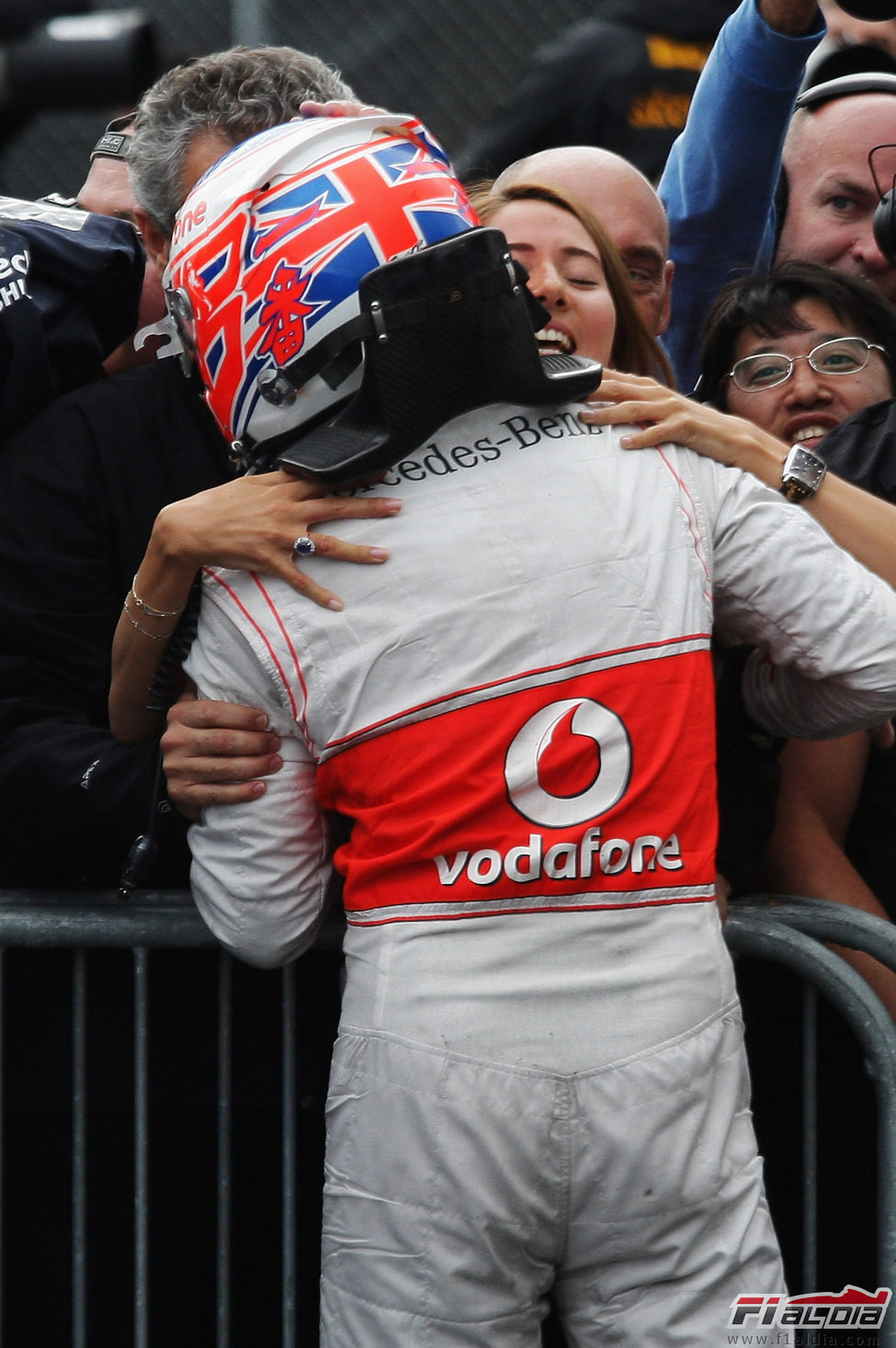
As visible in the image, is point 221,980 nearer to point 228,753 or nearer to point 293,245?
point 228,753

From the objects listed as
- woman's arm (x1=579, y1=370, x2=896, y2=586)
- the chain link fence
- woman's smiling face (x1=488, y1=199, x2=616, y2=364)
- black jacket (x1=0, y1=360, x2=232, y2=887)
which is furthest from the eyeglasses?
the chain link fence

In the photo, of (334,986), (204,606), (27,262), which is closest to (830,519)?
(204,606)

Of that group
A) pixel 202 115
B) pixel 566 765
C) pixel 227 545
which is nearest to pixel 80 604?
pixel 227 545

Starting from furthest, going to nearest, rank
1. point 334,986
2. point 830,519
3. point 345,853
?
point 334,986
point 830,519
point 345,853

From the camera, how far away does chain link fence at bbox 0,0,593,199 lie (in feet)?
21.4

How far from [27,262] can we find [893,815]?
1.59 meters

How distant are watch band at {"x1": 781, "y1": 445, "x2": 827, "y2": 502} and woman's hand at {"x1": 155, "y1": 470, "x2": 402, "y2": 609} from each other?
22.4 inches

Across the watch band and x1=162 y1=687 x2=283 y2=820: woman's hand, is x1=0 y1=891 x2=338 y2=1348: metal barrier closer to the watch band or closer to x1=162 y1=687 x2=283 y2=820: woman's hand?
x1=162 y1=687 x2=283 y2=820: woman's hand

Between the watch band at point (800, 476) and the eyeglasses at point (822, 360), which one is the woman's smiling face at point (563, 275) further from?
the watch band at point (800, 476)

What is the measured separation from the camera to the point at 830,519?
210cm

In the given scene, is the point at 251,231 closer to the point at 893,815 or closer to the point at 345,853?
the point at 345,853

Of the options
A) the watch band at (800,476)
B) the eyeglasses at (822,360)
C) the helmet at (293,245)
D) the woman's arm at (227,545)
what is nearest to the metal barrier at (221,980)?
the woman's arm at (227,545)

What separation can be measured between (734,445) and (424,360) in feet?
1.54

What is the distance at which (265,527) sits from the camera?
72.0 inches
